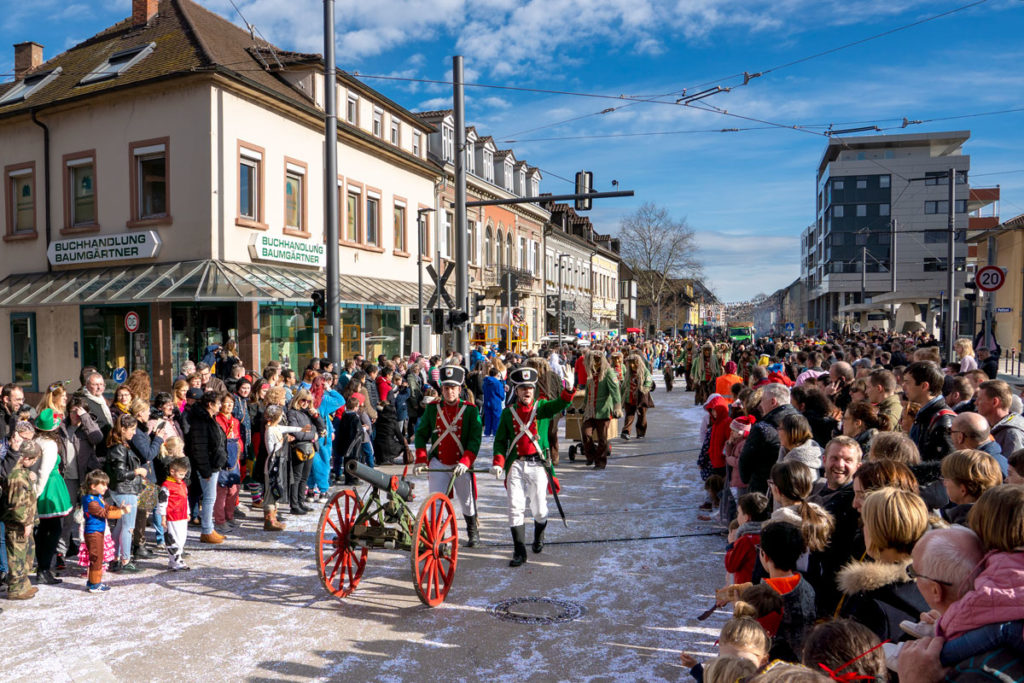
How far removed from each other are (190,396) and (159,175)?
11.5 m

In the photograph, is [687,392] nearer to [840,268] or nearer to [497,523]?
[497,523]

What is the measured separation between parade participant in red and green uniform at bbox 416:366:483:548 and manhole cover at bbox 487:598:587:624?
1599 millimetres

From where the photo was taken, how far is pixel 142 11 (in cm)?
2139

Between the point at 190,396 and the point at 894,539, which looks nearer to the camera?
the point at 894,539

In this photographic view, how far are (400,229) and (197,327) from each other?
9.99 meters

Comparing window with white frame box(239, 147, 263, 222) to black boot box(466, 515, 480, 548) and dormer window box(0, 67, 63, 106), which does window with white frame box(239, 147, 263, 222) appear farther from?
black boot box(466, 515, 480, 548)

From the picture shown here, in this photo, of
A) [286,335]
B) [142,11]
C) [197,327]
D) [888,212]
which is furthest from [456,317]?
[888,212]

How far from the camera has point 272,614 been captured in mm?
5883

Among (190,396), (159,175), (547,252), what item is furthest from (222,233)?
(547,252)

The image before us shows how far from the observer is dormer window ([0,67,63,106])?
21.2 m

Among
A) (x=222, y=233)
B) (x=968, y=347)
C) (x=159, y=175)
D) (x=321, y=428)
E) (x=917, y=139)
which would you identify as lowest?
(x=321, y=428)

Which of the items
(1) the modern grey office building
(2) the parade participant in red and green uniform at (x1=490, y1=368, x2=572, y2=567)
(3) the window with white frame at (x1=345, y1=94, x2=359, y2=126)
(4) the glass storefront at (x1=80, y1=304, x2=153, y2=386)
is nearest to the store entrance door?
(4) the glass storefront at (x1=80, y1=304, x2=153, y2=386)

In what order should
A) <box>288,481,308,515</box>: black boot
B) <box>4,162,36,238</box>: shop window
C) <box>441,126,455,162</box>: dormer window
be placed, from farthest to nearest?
<box>441,126,455,162</box>: dormer window
<box>4,162,36,238</box>: shop window
<box>288,481,308,515</box>: black boot

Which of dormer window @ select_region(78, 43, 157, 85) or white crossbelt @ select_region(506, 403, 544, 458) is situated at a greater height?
dormer window @ select_region(78, 43, 157, 85)
